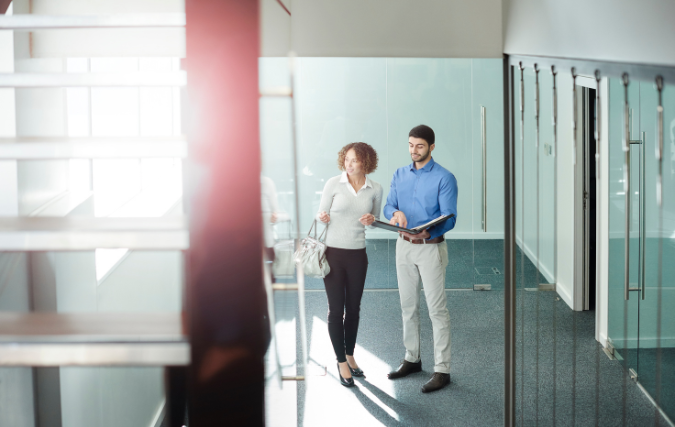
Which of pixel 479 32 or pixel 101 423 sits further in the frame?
pixel 479 32

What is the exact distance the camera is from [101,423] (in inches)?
101

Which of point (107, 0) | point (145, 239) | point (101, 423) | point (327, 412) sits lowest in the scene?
point (327, 412)

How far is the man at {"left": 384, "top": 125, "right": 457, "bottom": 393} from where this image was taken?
11.4 ft

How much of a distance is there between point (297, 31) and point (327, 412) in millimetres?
2316

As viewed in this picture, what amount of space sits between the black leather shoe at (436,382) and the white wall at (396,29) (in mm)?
1976

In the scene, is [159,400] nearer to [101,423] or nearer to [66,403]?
[101,423]

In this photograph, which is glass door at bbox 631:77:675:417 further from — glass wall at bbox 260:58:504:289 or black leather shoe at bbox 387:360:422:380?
glass wall at bbox 260:58:504:289

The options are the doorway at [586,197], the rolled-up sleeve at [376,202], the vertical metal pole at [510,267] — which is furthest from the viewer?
the doorway at [586,197]

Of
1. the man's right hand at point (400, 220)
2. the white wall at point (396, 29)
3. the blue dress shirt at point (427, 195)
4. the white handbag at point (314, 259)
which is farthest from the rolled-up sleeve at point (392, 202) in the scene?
the white wall at point (396, 29)

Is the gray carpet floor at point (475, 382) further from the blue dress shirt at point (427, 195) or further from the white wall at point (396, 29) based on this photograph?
the white wall at point (396, 29)

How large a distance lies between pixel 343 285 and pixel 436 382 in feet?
2.67

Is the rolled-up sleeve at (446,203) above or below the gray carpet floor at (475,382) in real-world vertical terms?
above

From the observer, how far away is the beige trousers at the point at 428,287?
11.5 feet

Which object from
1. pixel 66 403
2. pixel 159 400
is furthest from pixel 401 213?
pixel 66 403
